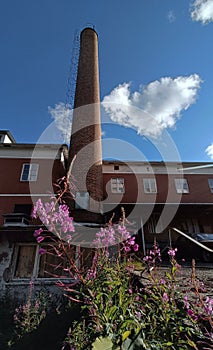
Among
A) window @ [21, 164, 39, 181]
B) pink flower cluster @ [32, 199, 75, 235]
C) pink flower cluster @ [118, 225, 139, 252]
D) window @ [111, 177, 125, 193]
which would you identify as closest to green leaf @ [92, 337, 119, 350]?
pink flower cluster @ [32, 199, 75, 235]

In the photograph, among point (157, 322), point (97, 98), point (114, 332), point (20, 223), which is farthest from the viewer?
point (97, 98)

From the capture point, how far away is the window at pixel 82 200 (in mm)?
13031

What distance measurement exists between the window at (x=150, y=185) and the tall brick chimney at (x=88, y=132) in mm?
4022

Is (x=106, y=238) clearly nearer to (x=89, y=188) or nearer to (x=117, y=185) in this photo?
(x=89, y=188)

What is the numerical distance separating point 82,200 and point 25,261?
16.0ft

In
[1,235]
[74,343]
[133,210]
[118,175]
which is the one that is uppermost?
[118,175]

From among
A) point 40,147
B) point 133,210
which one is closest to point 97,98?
point 40,147

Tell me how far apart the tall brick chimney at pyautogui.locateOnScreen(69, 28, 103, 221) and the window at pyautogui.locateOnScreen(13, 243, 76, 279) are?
3906 millimetres

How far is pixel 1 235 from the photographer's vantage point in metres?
10.6

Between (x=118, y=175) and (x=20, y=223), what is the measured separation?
881 centimetres

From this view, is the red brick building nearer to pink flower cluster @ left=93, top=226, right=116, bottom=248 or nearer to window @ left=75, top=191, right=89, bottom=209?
window @ left=75, top=191, right=89, bottom=209

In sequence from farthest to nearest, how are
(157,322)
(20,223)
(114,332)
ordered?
(20,223) → (157,322) → (114,332)

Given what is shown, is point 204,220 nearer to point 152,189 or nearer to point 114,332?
point 152,189

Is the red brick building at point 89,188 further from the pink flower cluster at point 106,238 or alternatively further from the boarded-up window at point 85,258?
the pink flower cluster at point 106,238
